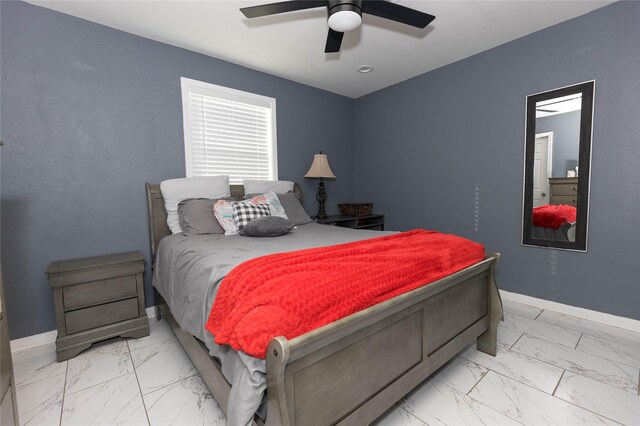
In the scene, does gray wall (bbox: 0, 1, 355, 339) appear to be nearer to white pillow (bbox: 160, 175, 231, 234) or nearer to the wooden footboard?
white pillow (bbox: 160, 175, 231, 234)

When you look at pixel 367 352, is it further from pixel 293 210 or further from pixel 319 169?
pixel 319 169

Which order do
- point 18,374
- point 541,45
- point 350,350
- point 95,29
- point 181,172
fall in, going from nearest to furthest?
point 350,350, point 18,374, point 95,29, point 541,45, point 181,172

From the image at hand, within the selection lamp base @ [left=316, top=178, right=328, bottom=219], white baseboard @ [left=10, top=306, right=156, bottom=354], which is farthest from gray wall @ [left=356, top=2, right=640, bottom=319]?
Result: white baseboard @ [left=10, top=306, right=156, bottom=354]

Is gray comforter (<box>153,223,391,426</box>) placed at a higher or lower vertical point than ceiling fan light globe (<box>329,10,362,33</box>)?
lower

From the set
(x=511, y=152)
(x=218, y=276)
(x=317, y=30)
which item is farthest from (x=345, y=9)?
(x=511, y=152)

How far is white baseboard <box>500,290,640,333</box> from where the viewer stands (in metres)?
2.39

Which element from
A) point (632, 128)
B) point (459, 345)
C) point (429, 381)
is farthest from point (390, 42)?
point (429, 381)

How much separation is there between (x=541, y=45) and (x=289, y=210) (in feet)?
9.40

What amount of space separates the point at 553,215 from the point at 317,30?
2.77 meters

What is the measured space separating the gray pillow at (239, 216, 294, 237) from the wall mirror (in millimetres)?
2430

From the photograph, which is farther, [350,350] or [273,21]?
[273,21]

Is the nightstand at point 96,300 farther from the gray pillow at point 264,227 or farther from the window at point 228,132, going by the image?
the window at point 228,132

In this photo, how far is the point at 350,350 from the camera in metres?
1.20

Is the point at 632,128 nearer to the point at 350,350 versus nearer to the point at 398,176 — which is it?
the point at 398,176
